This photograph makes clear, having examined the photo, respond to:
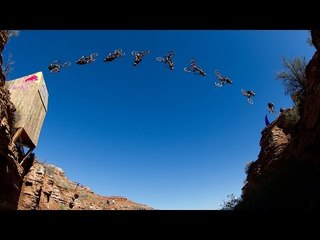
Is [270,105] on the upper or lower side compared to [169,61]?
upper

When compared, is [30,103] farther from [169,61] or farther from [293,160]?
[293,160]

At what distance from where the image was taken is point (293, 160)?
46.9 ft

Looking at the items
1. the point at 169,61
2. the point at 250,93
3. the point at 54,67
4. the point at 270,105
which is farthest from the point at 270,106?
the point at 54,67

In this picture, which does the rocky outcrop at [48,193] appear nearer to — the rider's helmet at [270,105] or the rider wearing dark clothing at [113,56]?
the rider wearing dark clothing at [113,56]

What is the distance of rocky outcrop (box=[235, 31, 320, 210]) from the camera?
1154cm

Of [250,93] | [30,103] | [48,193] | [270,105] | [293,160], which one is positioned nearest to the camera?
[293,160]

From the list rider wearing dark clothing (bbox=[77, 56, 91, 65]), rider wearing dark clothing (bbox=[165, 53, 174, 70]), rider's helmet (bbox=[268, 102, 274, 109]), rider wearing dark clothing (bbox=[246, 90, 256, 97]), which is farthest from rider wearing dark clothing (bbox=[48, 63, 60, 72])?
rider's helmet (bbox=[268, 102, 274, 109])

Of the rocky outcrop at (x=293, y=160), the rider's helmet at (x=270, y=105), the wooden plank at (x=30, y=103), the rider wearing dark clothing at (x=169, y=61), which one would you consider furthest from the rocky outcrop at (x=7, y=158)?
the rider's helmet at (x=270, y=105)

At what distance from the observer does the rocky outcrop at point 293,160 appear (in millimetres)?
11539

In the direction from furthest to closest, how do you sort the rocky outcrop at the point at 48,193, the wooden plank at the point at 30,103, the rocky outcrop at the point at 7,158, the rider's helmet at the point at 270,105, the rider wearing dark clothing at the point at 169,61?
the rider's helmet at the point at 270,105 < the rocky outcrop at the point at 48,193 < the wooden plank at the point at 30,103 < the rider wearing dark clothing at the point at 169,61 < the rocky outcrop at the point at 7,158

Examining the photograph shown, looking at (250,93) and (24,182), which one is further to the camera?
(24,182)

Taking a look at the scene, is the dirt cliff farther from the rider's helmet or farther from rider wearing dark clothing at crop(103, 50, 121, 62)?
the rider's helmet
